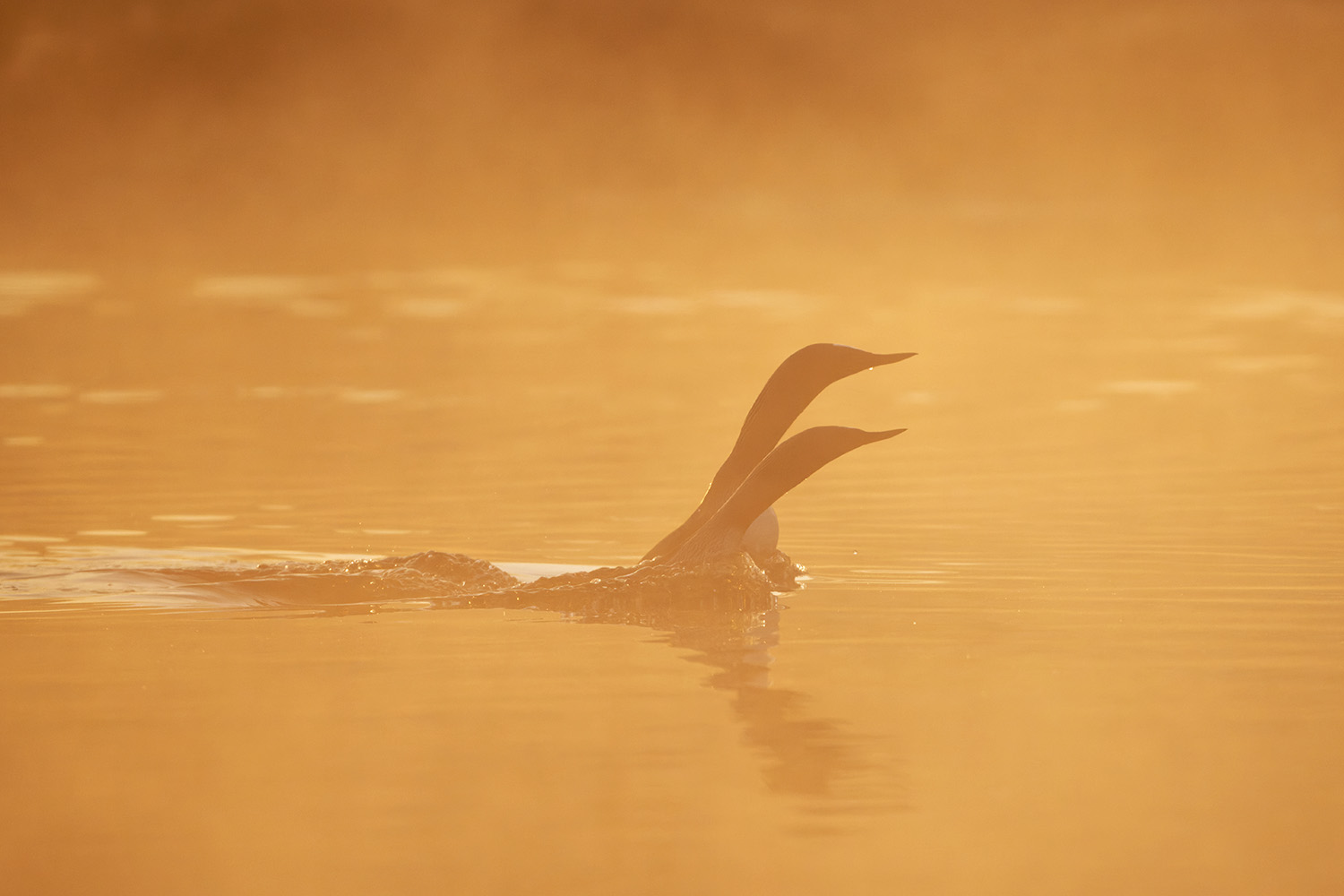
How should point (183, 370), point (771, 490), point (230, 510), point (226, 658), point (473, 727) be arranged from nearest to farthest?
1. point (473, 727)
2. point (226, 658)
3. point (771, 490)
4. point (230, 510)
5. point (183, 370)

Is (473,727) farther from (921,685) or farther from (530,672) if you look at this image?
(921,685)

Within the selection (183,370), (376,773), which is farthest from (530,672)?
(183,370)

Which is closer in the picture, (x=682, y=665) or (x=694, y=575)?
(x=682, y=665)

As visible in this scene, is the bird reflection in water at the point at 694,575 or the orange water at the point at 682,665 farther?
→ the bird reflection in water at the point at 694,575

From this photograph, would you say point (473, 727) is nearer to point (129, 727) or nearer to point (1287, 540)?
point (129, 727)

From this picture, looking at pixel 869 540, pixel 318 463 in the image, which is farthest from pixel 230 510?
pixel 869 540

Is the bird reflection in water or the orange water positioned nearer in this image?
the orange water

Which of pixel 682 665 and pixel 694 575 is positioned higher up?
pixel 694 575

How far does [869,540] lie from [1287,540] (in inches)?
102

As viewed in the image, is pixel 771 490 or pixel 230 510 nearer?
pixel 771 490

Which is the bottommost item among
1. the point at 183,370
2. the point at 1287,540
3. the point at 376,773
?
the point at 376,773

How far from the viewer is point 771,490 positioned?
969 cm

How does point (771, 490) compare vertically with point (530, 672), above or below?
above

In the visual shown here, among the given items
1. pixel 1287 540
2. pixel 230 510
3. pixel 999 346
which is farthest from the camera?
pixel 999 346
